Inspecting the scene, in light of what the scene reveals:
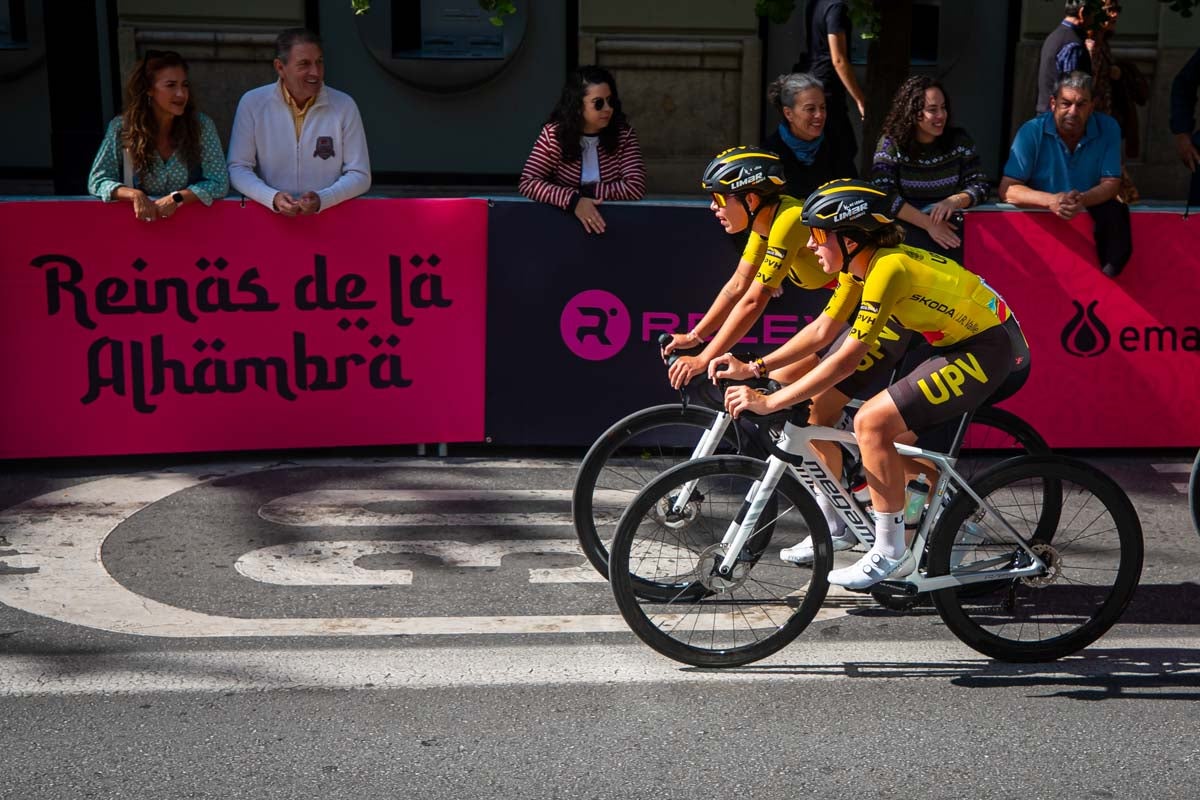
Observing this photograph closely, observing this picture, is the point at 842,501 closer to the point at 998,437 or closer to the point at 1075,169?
the point at 998,437

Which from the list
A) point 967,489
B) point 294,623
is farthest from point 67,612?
point 967,489

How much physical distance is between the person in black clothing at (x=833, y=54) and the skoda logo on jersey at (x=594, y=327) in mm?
1936

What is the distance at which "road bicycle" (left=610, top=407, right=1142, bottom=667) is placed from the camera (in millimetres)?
5387

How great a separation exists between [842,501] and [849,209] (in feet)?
3.49

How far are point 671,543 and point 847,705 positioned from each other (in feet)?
2.85

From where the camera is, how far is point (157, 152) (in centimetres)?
809

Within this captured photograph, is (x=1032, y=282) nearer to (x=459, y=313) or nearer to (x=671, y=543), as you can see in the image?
(x=459, y=313)

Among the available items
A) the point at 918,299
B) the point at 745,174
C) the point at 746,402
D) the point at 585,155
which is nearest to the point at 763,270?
the point at 745,174

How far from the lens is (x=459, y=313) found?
8320mm

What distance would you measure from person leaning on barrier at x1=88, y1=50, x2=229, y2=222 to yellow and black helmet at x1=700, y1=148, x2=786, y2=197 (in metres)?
3.09

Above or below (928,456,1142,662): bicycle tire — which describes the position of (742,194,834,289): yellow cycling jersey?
above

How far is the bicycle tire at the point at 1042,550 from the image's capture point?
5.42 meters

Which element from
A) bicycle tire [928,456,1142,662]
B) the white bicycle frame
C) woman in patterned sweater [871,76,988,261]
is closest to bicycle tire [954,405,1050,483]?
bicycle tire [928,456,1142,662]

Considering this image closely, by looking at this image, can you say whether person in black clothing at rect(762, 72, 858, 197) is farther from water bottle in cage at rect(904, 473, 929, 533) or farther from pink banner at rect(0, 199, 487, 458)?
water bottle in cage at rect(904, 473, 929, 533)
